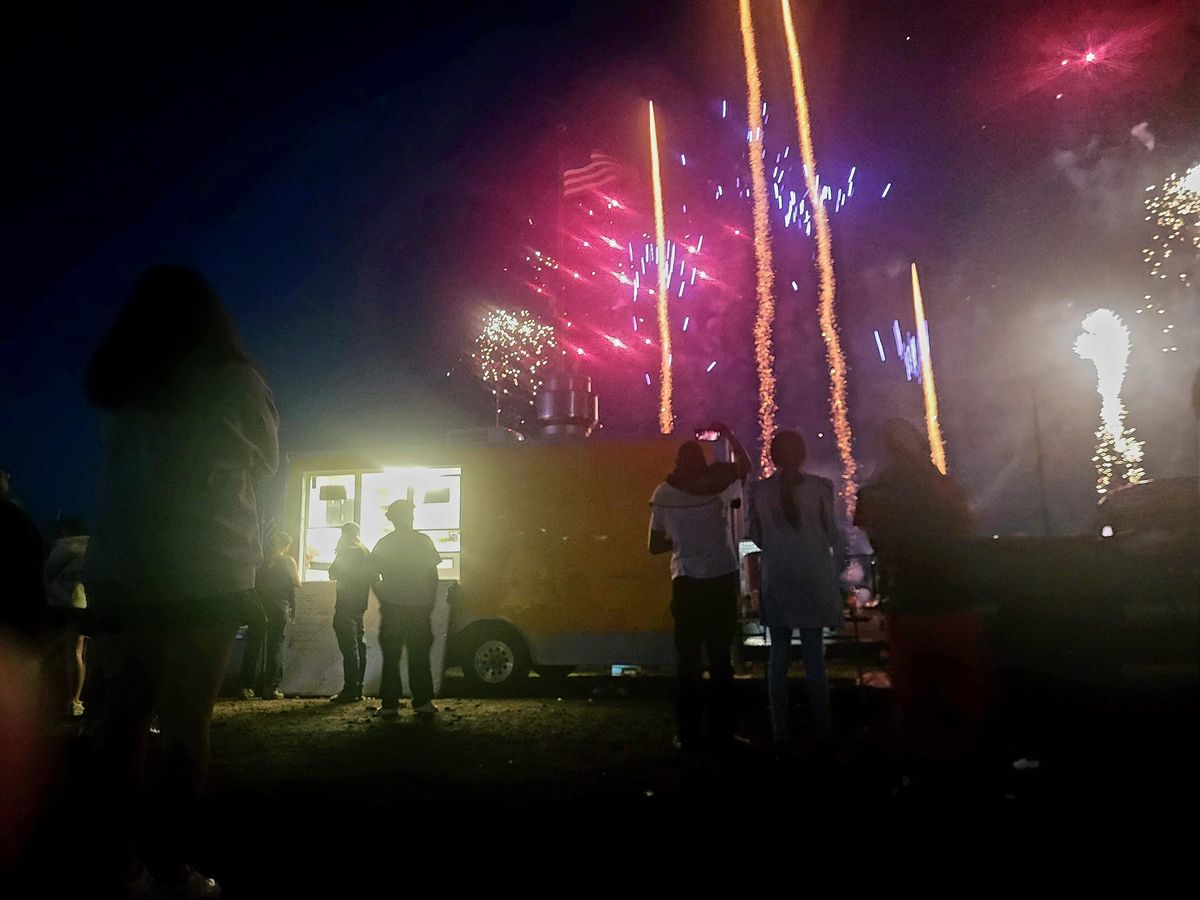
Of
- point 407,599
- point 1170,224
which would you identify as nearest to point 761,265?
point 1170,224

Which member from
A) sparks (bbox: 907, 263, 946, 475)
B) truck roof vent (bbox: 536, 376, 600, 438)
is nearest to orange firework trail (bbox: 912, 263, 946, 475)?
sparks (bbox: 907, 263, 946, 475)

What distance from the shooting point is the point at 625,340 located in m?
26.1

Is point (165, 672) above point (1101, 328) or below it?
below

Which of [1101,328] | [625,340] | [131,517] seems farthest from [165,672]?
[1101,328]

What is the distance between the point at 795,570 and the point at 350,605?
5.77 m

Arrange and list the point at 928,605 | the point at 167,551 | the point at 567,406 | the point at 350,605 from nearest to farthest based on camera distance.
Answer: the point at 167,551 < the point at 928,605 < the point at 350,605 < the point at 567,406

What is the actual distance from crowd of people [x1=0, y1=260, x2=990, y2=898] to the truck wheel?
424 centimetres

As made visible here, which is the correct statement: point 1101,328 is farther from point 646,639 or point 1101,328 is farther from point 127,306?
point 127,306

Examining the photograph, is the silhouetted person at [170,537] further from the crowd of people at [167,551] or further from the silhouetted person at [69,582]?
the silhouetted person at [69,582]

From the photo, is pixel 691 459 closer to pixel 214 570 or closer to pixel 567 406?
pixel 214 570

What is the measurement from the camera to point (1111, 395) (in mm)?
26922

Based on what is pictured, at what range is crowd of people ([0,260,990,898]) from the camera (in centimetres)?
247

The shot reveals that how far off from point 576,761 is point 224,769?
2187 mm

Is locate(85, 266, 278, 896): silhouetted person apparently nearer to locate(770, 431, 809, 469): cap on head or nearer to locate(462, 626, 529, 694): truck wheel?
locate(770, 431, 809, 469): cap on head
